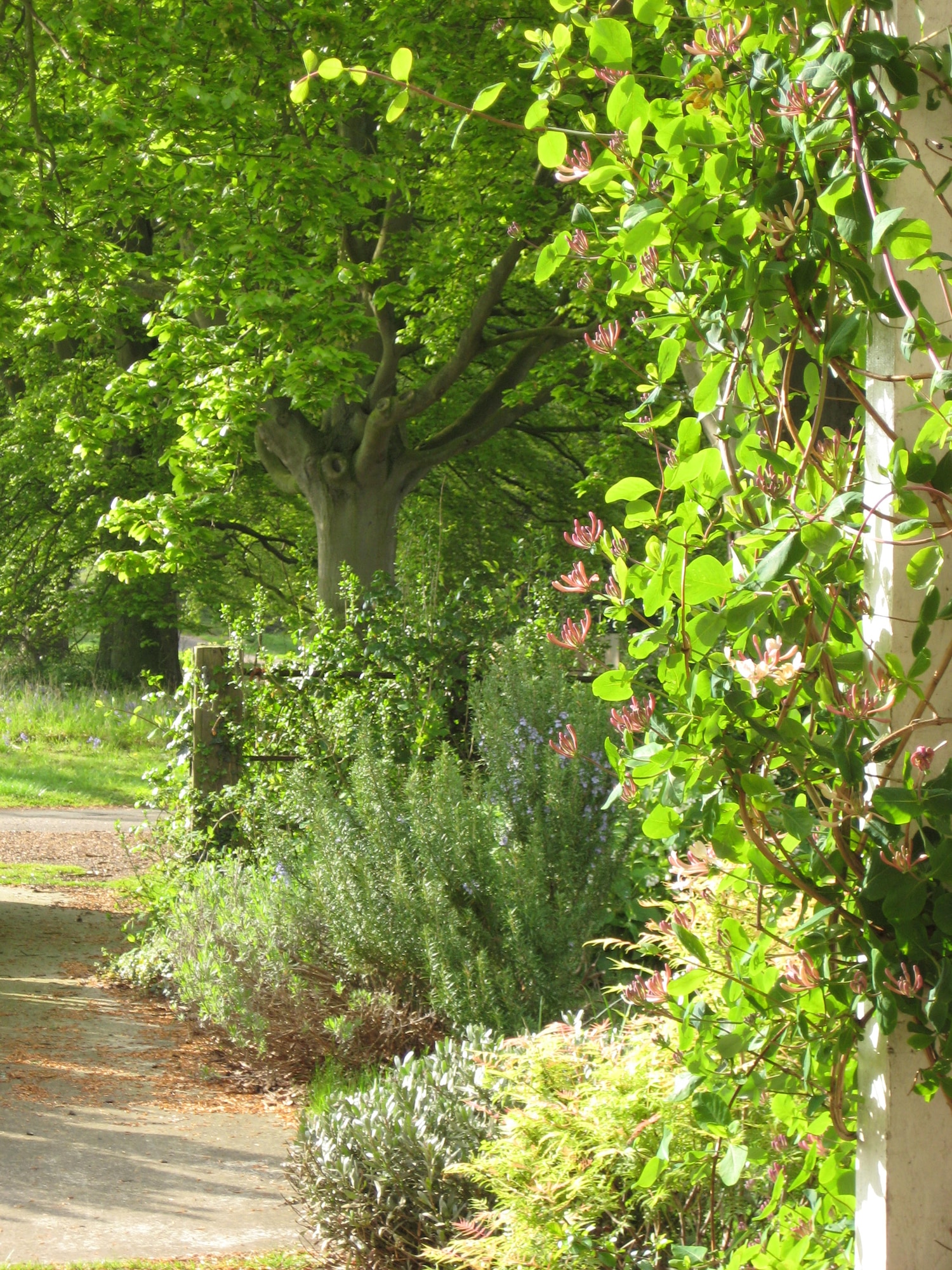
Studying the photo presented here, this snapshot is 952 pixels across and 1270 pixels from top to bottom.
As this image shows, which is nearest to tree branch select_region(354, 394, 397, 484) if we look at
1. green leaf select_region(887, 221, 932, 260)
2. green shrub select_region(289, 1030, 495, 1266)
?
green shrub select_region(289, 1030, 495, 1266)

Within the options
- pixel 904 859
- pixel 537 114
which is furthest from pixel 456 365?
pixel 904 859

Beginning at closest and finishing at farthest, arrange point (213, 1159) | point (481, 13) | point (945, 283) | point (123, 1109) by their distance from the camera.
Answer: point (945, 283)
point (213, 1159)
point (123, 1109)
point (481, 13)

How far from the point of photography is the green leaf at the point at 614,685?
5.72 ft

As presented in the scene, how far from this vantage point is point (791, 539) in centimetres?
150

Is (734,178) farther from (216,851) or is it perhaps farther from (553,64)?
(216,851)

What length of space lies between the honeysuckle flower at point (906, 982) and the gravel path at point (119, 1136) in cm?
280

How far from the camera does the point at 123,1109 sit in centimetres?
512

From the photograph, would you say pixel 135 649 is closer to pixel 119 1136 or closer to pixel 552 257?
pixel 119 1136

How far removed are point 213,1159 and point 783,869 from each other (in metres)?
3.61

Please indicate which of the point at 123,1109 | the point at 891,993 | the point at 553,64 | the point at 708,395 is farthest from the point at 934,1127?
the point at 123,1109

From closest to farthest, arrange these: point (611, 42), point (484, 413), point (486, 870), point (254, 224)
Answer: point (611, 42)
point (486, 870)
point (254, 224)
point (484, 413)

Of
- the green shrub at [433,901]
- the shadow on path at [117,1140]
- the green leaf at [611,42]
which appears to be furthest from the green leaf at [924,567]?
the green shrub at [433,901]

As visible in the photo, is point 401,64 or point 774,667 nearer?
point 774,667

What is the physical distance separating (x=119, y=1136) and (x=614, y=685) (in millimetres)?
3864
